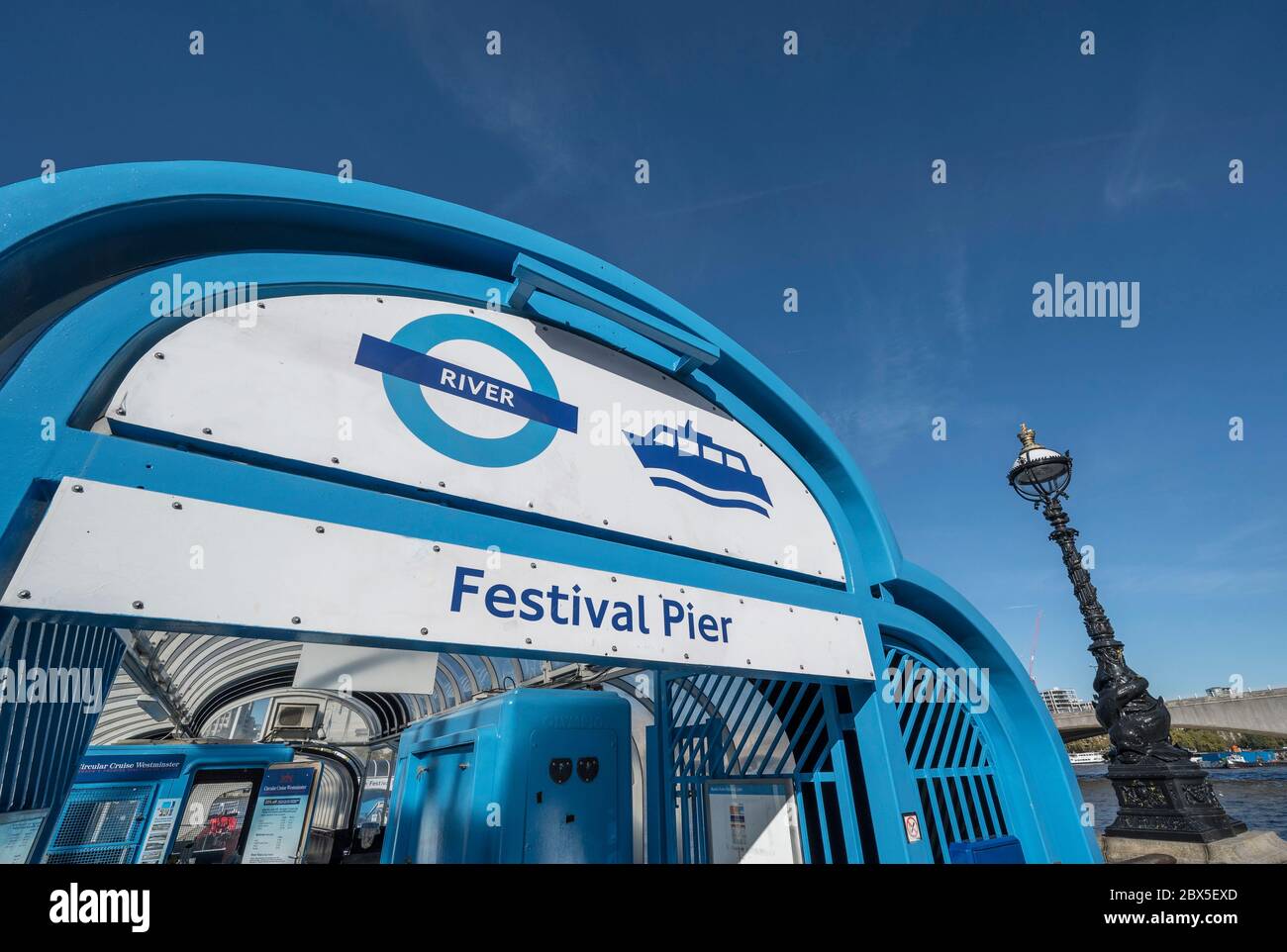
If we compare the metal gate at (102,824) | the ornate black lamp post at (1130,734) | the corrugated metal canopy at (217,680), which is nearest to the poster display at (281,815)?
the corrugated metal canopy at (217,680)

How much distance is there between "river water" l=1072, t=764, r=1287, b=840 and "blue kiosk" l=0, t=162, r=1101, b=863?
1113 centimetres

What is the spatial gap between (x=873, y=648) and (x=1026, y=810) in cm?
234

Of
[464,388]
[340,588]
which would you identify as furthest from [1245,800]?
[340,588]

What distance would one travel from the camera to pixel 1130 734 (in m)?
7.18

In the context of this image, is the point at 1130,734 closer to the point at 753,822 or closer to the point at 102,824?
the point at 753,822

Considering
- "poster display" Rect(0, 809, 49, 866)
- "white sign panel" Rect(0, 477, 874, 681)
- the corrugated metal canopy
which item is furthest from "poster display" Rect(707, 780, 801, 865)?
"poster display" Rect(0, 809, 49, 866)

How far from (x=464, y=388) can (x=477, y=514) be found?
2.43 feet

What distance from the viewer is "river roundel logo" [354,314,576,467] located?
287 centimetres

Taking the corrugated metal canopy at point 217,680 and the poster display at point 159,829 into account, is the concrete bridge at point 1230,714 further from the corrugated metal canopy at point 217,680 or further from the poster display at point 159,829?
the poster display at point 159,829
